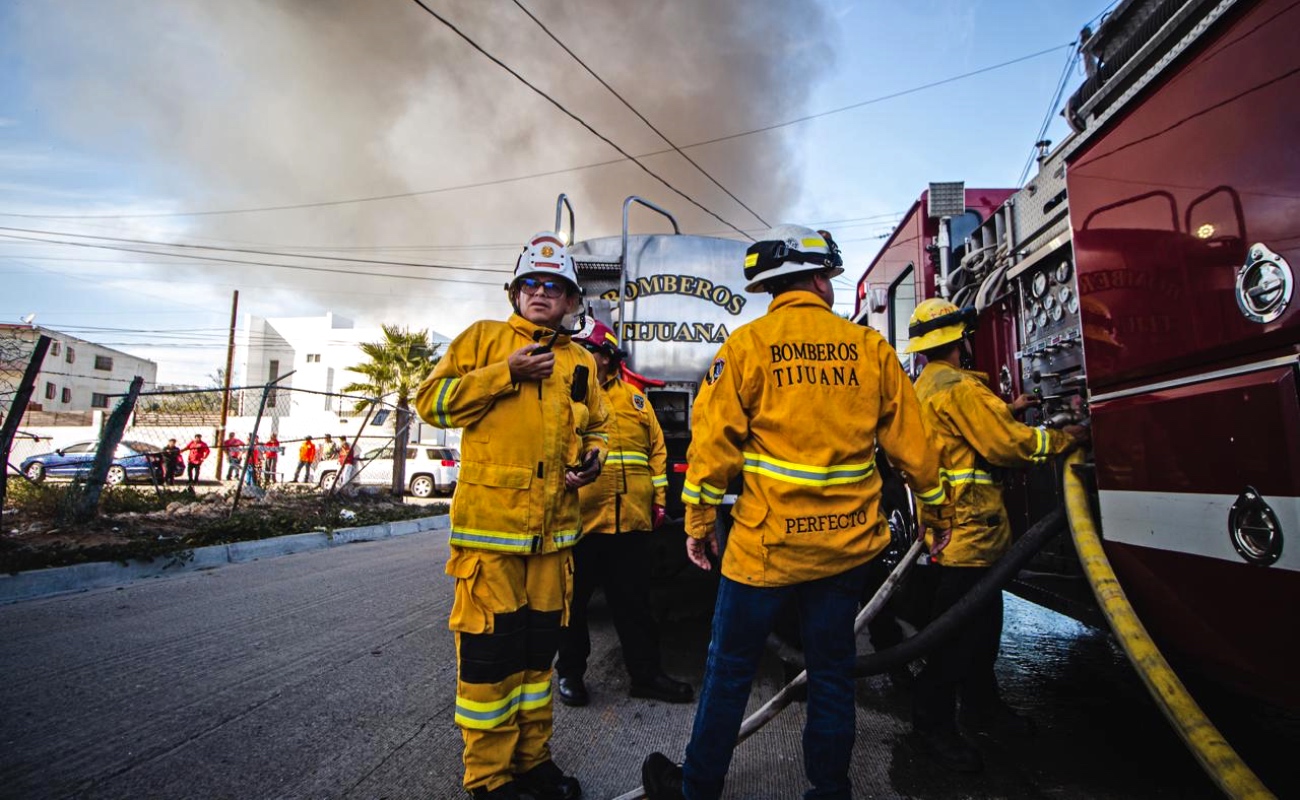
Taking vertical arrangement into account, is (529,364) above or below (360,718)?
above

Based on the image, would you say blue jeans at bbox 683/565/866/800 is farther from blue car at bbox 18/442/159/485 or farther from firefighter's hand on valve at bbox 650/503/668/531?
blue car at bbox 18/442/159/485

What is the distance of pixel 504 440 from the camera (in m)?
2.18

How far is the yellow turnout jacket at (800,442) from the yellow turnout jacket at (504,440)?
52 cm

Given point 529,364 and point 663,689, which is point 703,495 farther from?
point 663,689

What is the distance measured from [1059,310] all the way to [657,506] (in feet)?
7.32

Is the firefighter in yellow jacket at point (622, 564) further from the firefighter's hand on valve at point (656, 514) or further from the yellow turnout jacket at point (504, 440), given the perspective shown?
the yellow turnout jacket at point (504, 440)

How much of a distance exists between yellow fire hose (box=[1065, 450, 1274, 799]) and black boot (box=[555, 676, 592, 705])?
229cm

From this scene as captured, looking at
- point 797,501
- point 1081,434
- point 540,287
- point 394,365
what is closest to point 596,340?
point 540,287

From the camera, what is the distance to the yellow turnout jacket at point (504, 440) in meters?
2.10

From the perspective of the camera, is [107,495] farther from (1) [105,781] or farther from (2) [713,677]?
(2) [713,677]

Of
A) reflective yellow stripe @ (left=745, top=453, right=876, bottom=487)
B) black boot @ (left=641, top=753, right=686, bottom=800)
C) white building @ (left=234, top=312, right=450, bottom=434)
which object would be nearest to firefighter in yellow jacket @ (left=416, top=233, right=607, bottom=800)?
black boot @ (left=641, top=753, right=686, bottom=800)

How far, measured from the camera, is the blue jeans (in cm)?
190

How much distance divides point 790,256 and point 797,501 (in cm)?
84

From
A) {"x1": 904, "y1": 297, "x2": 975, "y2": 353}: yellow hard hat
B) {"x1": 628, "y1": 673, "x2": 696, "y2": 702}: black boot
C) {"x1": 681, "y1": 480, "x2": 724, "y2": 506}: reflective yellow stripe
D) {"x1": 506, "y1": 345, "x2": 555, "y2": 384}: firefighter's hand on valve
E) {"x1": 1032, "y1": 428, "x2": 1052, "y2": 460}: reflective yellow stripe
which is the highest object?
{"x1": 904, "y1": 297, "x2": 975, "y2": 353}: yellow hard hat
